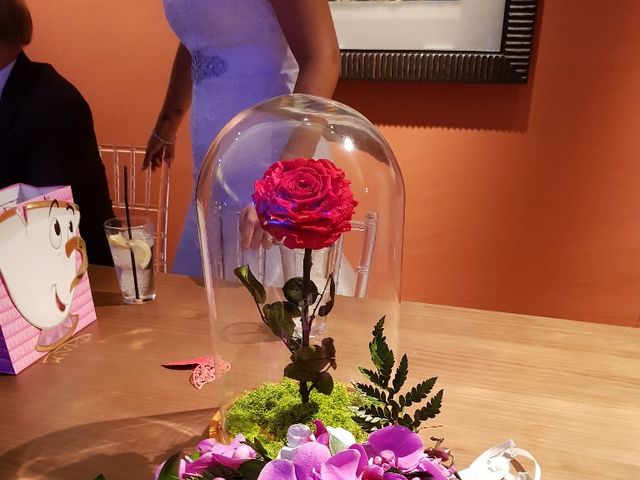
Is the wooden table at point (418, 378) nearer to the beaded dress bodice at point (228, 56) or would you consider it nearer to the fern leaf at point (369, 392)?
the fern leaf at point (369, 392)

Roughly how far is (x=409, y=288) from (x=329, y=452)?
1.39 m

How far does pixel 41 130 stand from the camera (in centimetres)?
147

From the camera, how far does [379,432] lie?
0.37 m

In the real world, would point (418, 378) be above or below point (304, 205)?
below

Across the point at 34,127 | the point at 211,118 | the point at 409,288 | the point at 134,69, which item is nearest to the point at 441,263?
the point at 409,288

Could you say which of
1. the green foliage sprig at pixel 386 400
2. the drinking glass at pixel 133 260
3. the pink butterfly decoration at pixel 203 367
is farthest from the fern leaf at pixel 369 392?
the drinking glass at pixel 133 260

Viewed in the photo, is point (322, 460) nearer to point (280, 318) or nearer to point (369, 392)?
point (369, 392)

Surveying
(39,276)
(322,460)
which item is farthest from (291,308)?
(39,276)

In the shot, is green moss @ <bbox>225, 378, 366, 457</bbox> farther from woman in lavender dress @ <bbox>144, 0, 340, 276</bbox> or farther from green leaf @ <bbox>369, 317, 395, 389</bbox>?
woman in lavender dress @ <bbox>144, 0, 340, 276</bbox>

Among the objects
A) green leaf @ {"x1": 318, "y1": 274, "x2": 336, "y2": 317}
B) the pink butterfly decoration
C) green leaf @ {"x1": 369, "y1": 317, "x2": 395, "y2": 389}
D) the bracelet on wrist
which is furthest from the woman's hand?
green leaf @ {"x1": 369, "y1": 317, "x2": 395, "y2": 389}

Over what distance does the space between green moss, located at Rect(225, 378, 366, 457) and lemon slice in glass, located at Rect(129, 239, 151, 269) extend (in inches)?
15.5

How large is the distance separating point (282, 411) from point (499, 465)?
222 millimetres

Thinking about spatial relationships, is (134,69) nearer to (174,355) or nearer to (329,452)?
(174,355)

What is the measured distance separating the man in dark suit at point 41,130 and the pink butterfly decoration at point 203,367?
0.73 metres
